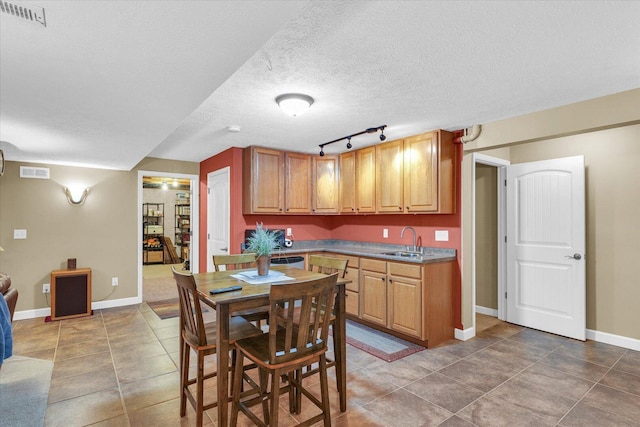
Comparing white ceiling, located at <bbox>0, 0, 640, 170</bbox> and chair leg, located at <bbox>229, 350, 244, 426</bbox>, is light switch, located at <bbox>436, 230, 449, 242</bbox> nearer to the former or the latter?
white ceiling, located at <bbox>0, 0, 640, 170</bbox>

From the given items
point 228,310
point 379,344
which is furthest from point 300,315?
point 379,344

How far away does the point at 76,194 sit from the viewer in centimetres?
466

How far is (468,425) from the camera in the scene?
6.98ft

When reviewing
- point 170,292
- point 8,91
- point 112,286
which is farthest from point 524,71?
point 170,292

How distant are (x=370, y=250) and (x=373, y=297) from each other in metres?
0.77

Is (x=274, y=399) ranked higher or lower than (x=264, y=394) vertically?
higher

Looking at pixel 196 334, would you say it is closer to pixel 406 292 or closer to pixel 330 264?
pixel 330 264

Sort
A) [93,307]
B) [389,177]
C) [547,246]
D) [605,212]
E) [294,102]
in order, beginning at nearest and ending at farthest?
[294,102] < [605,212] < [547,246] < [389,177] < [93,307]

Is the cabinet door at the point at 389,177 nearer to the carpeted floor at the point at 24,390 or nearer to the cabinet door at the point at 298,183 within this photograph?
the cabinet door at the point at 298,183

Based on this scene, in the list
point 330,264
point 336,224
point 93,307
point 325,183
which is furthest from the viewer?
point 336,224

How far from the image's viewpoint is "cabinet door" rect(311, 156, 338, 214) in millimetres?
4949

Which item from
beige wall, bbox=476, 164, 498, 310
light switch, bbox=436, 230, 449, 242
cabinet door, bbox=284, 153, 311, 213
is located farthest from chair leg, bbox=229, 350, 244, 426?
beige wall, bbox=476, 164, 498, 310

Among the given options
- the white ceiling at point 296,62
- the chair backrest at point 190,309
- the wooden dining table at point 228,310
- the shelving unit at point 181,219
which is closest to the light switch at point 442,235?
the white ceiling at point 296,62

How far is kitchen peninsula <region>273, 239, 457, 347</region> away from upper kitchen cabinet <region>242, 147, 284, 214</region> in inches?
49.0
